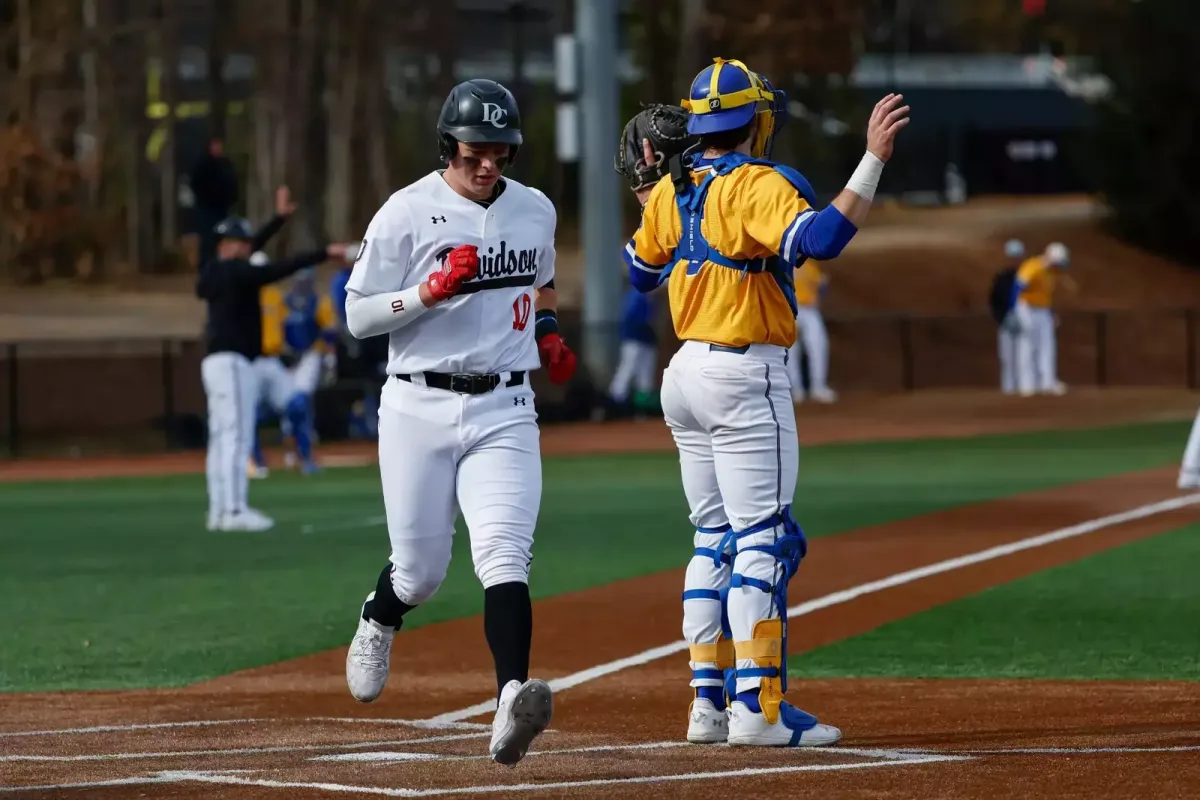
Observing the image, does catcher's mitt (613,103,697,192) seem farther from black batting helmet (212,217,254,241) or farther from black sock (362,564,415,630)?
black batting helmet (212,217,254,241)

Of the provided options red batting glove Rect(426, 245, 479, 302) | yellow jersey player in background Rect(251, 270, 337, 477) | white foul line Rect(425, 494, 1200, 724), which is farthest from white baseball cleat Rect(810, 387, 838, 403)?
red batting glove Rect(426, 245, 479, 302)

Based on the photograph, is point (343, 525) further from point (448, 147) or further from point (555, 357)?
point (448, 147)

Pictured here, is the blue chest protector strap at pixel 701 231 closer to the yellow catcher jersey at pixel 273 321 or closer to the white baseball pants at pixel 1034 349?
the yellow catcher jersey at pixel 273 321

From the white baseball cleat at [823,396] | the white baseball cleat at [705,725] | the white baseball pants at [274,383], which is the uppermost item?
the white baseball cleat at [705,725]

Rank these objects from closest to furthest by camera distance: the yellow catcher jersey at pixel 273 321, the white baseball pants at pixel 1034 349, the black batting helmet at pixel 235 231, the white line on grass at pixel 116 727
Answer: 1. the white line on grass at pixel 116 727
2. the black batting helmet at pixel 235 231
3. the yellow catcher jersey at pixel 273 321
4. the white baseball pants at pixel 1034 349

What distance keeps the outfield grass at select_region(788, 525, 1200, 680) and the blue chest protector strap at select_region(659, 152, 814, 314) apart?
2.73 metres

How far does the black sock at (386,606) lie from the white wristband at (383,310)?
0.93 metres

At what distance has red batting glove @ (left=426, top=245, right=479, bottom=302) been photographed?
23.7 ft

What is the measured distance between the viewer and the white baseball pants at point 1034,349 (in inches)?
1275

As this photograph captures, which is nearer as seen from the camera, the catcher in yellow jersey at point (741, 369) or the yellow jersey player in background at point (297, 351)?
the catcher in yellow jersey at point (741, 369)

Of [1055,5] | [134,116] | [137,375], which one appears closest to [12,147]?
[134,116]

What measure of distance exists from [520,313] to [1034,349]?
2606 centimetres

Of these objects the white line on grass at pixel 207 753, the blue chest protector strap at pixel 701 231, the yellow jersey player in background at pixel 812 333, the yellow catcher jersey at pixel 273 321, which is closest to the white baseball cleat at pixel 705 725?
the white line on grass at pixel 207 753

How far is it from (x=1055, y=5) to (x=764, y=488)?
192 ft
